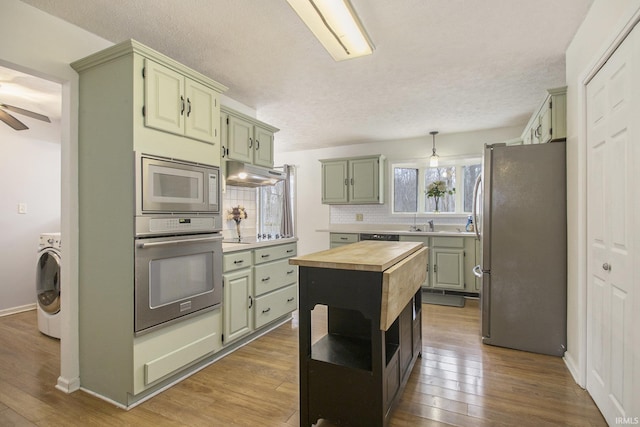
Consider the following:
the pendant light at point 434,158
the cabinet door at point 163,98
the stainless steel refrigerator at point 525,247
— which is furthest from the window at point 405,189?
the cabinet door at point 163,98

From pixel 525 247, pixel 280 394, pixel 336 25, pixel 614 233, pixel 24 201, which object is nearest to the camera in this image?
pixel 614 233

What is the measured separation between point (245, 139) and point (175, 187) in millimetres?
1231

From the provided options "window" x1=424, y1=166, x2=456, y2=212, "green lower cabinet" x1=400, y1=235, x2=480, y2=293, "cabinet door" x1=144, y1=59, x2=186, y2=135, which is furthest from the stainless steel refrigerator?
"cabinet door" x1=144, y1=59, x2=186, y2=135

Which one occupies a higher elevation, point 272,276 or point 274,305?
point 272,276

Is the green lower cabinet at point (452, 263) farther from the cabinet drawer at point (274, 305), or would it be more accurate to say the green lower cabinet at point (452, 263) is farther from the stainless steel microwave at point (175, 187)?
the stainless steel microwave at point (175, 187)

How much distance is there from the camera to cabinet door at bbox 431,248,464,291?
4395 mm

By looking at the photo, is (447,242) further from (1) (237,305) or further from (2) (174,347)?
(2) (174,347)

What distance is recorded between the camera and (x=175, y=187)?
86.0 inches

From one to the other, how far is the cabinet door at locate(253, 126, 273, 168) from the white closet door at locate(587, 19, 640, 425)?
279cm

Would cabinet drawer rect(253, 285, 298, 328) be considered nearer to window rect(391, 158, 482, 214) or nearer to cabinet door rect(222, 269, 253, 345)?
cabinet door rect(222, 269, 253, 345)

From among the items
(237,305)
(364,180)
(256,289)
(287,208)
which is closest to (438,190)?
(364,180)

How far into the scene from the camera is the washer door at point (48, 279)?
307 centimetres

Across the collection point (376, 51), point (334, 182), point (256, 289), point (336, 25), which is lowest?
point (256, 289)

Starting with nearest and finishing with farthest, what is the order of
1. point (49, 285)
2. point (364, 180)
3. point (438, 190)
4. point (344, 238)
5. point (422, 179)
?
point (49, 285)
point (438, 190)
point (344, 238)
point (364, 180)
point (422, 179)
